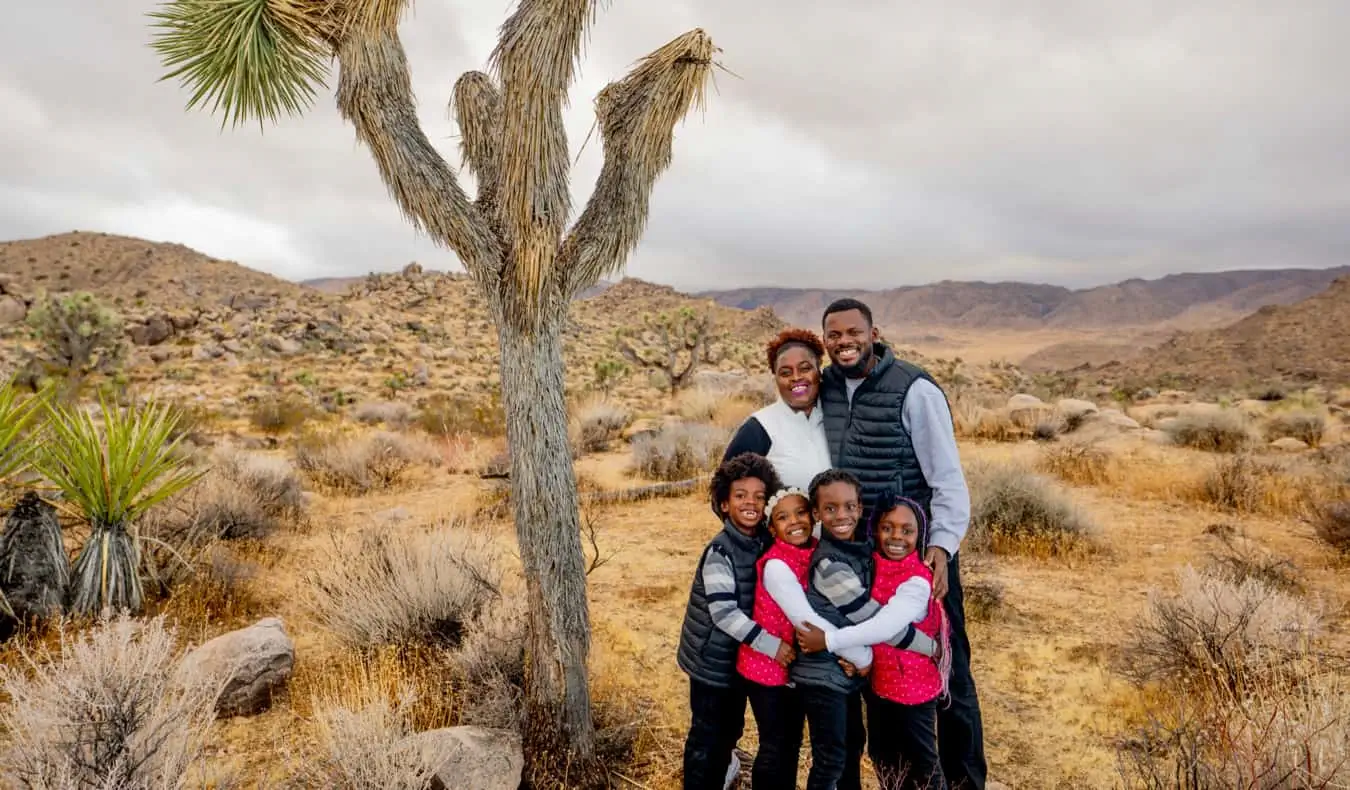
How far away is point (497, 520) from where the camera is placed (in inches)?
314

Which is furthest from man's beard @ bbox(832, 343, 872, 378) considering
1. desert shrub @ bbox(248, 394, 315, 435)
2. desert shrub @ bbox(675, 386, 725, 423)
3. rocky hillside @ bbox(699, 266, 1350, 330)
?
rocky hillside @ bbox(699, 266, 1350, 330)

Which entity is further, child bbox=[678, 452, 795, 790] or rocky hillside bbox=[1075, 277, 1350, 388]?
rocky hillside bbox=[1075, 277, 1350, 388]

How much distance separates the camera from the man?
8.98 feet

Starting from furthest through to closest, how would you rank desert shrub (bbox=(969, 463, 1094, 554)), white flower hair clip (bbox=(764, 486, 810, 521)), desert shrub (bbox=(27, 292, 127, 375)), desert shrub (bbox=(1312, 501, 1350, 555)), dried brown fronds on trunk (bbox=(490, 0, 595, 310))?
desert shrub (bbox=(27, 292, 127, 375)), desert shrub (bbox=(969, 463, 1094, 554)), desert shrub (bbox=(1312, 501, 1350, 555)), dried brown fronds on trunk (bbox=(490, 0, 595, 310)), white flower hair clip (bbox=(764, 486, 810, 521))

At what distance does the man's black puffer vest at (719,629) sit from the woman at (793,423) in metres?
0.36

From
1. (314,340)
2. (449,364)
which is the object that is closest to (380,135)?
(449,364)

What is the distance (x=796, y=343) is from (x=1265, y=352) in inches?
1900

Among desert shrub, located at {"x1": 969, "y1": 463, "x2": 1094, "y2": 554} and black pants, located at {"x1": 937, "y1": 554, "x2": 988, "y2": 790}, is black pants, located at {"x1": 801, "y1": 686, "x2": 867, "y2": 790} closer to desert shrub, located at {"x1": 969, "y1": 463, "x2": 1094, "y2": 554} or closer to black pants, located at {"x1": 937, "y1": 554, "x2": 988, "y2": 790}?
black pants, located at {"x1": 937, "y1": 554, "x2": 988, "y2": 790}

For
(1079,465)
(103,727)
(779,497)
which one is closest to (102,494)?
(103,727)

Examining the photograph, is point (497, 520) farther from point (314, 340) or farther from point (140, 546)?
point (314, 340)

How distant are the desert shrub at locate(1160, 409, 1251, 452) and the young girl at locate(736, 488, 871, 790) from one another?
12631 millimetres

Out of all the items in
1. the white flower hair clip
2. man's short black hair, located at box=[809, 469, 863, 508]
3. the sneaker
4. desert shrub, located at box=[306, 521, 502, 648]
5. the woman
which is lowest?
the sneaker

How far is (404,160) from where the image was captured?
A: 10.2ft

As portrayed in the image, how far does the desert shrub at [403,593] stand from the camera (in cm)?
413
